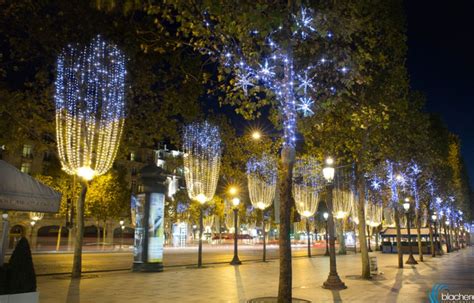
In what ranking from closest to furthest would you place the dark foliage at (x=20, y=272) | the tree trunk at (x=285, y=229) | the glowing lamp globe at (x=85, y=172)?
the dark foliage at (x=20, y=272) → the tree trunk at (x=285, y=229) → the glowing lamp globe at (x=85, y=172)

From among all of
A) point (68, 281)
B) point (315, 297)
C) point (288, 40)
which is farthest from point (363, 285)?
point (68, 281)

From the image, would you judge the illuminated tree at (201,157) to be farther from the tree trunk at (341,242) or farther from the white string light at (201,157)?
the tree trunk at (341,242)

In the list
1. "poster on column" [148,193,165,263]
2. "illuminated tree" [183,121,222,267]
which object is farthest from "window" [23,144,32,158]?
"poster on column" [148,193,165,263]

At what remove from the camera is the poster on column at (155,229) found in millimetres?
20797

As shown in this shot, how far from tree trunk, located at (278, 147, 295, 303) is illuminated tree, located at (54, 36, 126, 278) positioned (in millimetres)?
10088

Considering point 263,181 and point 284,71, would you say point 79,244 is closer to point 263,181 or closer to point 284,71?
point 284,71

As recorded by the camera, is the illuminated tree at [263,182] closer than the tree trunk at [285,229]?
No

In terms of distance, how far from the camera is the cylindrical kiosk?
20672 mm

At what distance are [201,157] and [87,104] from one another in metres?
14.3

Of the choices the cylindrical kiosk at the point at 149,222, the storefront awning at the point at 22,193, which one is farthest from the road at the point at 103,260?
the storefront awning at the point at 22,193

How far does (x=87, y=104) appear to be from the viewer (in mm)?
18141

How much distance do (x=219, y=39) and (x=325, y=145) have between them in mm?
9016

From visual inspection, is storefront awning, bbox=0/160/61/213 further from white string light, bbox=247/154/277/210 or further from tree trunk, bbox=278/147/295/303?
white string light, bbox=247/154/277/210

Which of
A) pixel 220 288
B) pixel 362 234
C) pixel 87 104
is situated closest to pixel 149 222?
pixel 87 104
